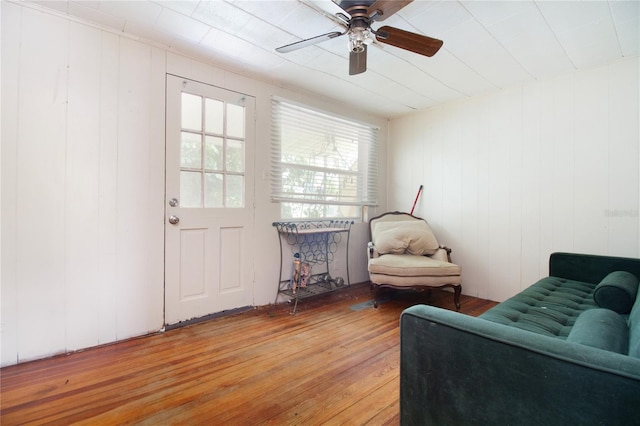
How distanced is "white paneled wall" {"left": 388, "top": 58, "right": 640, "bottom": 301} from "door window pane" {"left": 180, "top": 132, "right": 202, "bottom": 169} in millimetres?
2689

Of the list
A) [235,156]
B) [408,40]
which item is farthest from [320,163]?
[408,40]

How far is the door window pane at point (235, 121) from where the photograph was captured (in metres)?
2.77

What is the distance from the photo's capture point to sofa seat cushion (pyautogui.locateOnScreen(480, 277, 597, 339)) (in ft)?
4.93

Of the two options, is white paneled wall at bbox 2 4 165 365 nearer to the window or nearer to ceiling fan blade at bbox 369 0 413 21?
the window

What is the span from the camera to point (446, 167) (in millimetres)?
3615

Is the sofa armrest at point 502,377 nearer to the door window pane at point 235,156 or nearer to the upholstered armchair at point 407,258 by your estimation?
the upholstered armchair at point 407,258

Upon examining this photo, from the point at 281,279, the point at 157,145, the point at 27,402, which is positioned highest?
the point at 157,145

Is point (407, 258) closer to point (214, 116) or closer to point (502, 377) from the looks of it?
point (502, 377)

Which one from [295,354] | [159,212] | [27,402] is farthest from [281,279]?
[27,402]

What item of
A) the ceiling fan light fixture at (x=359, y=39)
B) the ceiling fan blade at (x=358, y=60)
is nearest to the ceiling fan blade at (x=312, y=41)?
the ceiling fan light fixture at (x=359, y=39)

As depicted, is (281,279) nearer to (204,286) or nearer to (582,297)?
(204,286)

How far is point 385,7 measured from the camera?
5.22 ft

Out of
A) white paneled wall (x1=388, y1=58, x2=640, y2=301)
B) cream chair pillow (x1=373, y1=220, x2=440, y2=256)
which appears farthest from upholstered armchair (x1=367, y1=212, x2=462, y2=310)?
white paneled wall (x1=388, y1=58, x2=640, y2=301)

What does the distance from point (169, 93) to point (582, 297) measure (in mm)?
3437
